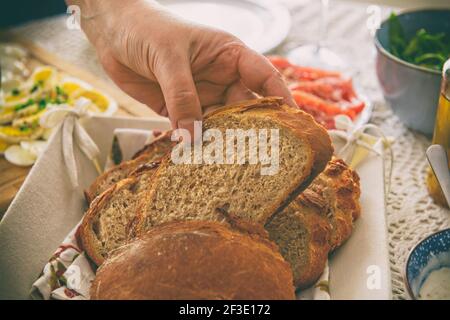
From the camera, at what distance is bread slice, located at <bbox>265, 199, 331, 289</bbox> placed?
1.19 metres

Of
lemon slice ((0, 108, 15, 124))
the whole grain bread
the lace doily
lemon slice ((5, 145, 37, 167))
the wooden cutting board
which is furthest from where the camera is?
lemon slice ((0, 108, 15, 124))

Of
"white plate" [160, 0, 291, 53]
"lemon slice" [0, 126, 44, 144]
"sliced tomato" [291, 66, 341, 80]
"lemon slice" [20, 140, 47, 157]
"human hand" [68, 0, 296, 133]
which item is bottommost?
"lemon slice" [20, 140, 47, 157]

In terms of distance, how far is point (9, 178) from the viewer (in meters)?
1.73

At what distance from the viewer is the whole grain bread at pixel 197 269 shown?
0.99 metres

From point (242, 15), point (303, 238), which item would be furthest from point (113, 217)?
point (242, 15)

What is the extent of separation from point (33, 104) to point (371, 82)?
1410mm

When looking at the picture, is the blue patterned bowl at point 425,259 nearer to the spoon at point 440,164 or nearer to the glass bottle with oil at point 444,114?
the spoon at point 440,164

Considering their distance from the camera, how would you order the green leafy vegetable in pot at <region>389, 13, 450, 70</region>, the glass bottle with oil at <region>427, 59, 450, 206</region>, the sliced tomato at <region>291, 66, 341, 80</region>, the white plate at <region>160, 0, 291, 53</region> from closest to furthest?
the glass bottle with oil at <region>427, 59, 450, 206</region> < the green leafy vegetable in pot at <region>389, 13, 450, 70</region> < the sliced tomato at <region>291, 66, 341, 80</region> < the white plate at <region>160, 0, 291, 53</region>

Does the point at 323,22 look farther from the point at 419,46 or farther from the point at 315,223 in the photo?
the point at 315,223

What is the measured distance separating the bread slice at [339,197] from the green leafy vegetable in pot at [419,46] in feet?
2.56

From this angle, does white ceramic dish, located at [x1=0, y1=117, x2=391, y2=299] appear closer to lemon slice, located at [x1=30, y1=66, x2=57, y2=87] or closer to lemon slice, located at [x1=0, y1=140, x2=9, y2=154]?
lemon slice, located at [x1=0, y1=140, x2=9, y2=154]

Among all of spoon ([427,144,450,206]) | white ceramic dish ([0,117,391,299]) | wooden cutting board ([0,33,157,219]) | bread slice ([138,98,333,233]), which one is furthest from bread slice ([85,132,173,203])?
spoon ([427,144,450,206])

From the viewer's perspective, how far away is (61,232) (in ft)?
4.66

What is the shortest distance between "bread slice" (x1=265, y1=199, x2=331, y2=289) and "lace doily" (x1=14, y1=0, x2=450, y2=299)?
268 millimetres
